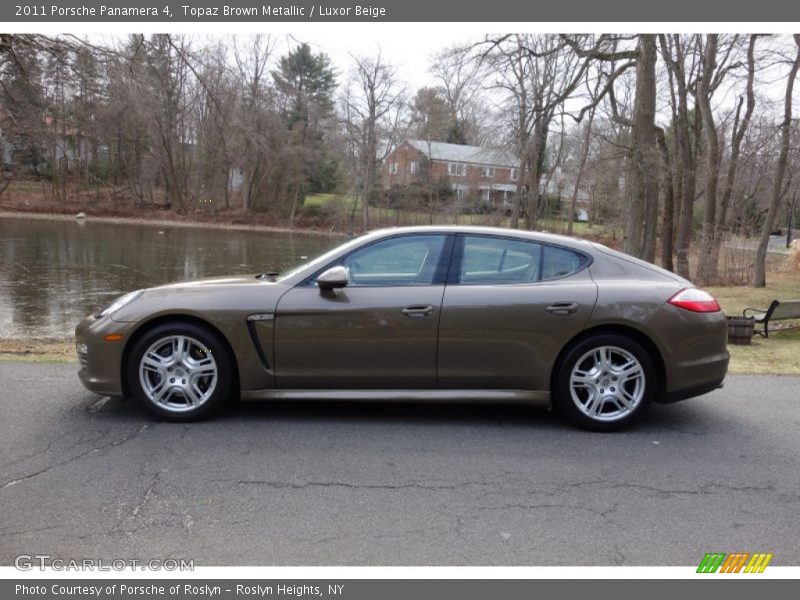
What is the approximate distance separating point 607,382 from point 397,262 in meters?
1.80

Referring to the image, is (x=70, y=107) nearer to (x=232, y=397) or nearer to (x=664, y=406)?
(x=232, y=397)

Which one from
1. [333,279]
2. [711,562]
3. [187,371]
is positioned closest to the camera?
[711,562]

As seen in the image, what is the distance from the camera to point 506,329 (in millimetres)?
4586

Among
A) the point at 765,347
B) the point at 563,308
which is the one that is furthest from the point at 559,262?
the point at 765,347

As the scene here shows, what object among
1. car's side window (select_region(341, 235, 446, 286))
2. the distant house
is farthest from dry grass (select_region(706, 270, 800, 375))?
the distant house

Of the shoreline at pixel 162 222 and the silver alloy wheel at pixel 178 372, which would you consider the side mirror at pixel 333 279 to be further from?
the shoreline at pixel 162 222

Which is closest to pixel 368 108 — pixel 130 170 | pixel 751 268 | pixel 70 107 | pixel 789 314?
pixel 130 170

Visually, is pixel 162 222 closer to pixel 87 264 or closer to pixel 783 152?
pixel 87 264

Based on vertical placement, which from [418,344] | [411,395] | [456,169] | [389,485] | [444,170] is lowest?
[389,485]

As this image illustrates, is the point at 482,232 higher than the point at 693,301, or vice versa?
the point at 482,232

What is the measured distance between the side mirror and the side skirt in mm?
774

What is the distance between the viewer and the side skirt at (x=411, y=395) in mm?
4621

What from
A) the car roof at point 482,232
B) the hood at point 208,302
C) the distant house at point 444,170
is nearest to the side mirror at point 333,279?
the hood at point 208,302

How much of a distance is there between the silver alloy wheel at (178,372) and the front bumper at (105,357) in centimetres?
18
